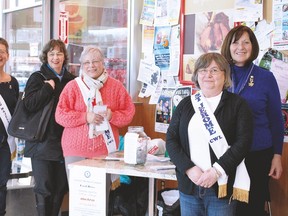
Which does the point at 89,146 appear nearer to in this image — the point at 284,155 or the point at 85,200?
the point at 85,200

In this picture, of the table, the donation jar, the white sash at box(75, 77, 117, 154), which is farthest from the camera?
the white sash at box(75, 77, 117, 154)

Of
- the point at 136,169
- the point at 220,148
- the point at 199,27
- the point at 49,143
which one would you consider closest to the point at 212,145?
the point at 220,148

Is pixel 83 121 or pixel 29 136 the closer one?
pixel 83 121

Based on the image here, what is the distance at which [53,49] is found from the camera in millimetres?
3039

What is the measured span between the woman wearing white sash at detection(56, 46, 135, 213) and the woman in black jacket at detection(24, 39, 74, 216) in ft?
0.66

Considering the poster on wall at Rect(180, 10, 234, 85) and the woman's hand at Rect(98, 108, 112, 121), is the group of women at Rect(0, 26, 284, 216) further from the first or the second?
the poster on wall at Rect(180, 10, 234, 85)

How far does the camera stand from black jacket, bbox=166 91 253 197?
1995 millimetres

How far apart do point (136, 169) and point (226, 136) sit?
566mm

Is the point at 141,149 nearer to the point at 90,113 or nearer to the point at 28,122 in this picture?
the point at 90,113

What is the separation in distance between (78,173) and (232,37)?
1095mm

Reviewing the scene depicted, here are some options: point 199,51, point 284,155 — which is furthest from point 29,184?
point 284,155

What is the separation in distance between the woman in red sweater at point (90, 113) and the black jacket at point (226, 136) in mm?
721

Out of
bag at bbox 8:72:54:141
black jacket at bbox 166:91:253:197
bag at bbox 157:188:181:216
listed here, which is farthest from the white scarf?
black jacket at bbox 166:91:253:197

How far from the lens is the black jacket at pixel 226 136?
2.00 m
